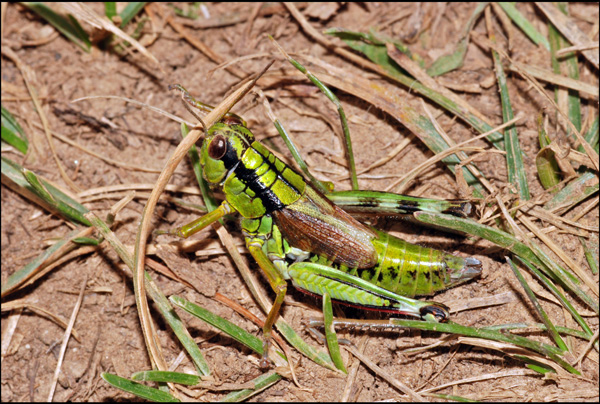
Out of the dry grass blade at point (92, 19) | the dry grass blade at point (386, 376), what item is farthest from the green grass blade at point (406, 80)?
the dry grass blade at point (386, 376)

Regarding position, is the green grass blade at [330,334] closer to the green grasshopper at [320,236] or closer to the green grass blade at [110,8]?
the green grasshopper at [320,236]

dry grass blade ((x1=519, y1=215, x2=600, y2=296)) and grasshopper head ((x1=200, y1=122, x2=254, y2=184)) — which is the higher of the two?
grasshopper head ((x1=200, y1=122, x2=254, y2=184))

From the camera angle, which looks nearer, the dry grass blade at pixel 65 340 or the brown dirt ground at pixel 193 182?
the brown dirt ground at pixel 193 182

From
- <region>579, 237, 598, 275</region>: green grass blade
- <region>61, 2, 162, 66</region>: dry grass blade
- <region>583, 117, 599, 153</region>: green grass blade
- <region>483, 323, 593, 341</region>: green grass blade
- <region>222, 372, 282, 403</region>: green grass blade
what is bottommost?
<region>222, 372, 282, 403</region>: green grass blade

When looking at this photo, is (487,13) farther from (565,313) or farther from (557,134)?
(565,313)

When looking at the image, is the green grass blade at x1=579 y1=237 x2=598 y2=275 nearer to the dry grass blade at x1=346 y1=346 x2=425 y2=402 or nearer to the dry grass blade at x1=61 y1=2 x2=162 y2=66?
the dry grass blade at x1=346 y1=346 x2=425 y2=402

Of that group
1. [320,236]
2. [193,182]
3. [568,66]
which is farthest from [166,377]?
[568,66]

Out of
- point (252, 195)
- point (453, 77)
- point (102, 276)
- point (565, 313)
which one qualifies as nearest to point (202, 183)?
point (252, 195)

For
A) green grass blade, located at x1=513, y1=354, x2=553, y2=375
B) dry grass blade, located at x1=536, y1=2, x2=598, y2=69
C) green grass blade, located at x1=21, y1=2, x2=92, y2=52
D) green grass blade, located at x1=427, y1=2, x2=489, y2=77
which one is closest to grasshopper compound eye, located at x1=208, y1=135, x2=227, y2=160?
green grass blade, located at x1=427, y1=2, x2=489, y2=77
